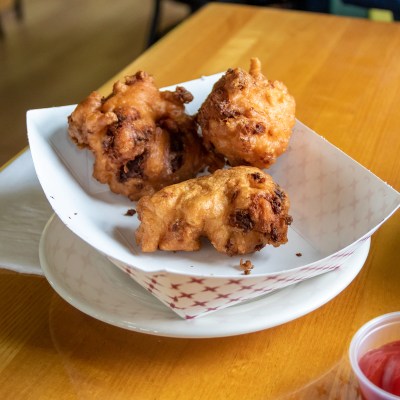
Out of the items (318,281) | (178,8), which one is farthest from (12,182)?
(178,8)

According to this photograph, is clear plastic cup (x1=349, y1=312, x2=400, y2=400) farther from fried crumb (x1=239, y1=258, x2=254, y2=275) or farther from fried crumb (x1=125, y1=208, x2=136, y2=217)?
fried crumb (x1=125, y1=208, x2=136, y2=217)

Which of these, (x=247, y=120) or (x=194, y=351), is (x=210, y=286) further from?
(x=247, y=120)

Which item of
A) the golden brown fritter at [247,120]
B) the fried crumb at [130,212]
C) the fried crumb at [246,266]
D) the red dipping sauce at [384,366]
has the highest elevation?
the golden brown fritter at [247,120]

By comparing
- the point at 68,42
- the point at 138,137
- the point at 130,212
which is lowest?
the point at 68,42

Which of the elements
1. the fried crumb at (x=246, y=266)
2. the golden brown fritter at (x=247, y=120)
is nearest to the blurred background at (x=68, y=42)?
the golden brown fritter at (x=247, y=120)

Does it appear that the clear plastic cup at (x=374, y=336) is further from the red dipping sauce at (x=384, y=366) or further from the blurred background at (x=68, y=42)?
the blurred background at (x=68, y=42)

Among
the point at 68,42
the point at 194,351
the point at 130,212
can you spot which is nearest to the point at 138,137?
the point at 130,212

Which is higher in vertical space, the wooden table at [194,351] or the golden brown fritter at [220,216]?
the golden brown fritter at [220,216]
